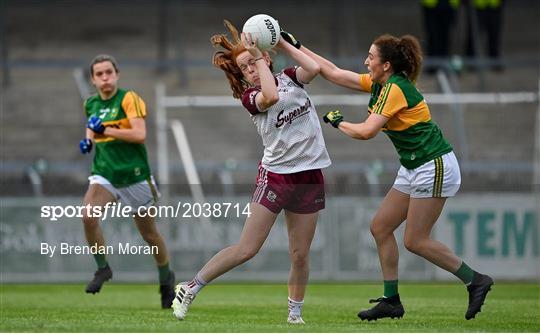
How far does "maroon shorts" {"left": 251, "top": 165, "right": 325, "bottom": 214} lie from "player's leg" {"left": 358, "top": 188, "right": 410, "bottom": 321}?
59cm

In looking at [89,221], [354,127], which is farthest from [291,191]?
[89,221]

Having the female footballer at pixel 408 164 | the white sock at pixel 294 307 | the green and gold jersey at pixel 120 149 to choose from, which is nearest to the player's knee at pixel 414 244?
the female footballer at pixel 408 164

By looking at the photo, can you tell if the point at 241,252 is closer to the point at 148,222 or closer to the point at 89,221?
the point at 148,222

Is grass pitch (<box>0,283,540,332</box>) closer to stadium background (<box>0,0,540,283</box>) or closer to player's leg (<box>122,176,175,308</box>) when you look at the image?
player's leg (<box>122,176,175,308</box>)

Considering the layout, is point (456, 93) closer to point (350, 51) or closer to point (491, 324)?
point (350, 51)

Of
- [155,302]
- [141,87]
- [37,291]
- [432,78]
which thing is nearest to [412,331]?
[155,302]

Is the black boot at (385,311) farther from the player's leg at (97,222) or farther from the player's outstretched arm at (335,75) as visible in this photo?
the player's leg at (97,222)

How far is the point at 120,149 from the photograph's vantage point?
12.4 m

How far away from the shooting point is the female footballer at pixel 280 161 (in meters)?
9.88

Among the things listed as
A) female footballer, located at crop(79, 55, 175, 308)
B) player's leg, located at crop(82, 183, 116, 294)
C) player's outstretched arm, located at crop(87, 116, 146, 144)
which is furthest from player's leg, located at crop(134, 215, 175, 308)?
player's outstretched arm, located at crop(87, 116, 146, 144)

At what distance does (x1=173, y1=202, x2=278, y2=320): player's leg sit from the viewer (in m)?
9.84

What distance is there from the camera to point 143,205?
12.4 metres

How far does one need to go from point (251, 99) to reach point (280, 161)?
0.51 m

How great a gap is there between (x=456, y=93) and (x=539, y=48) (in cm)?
644
